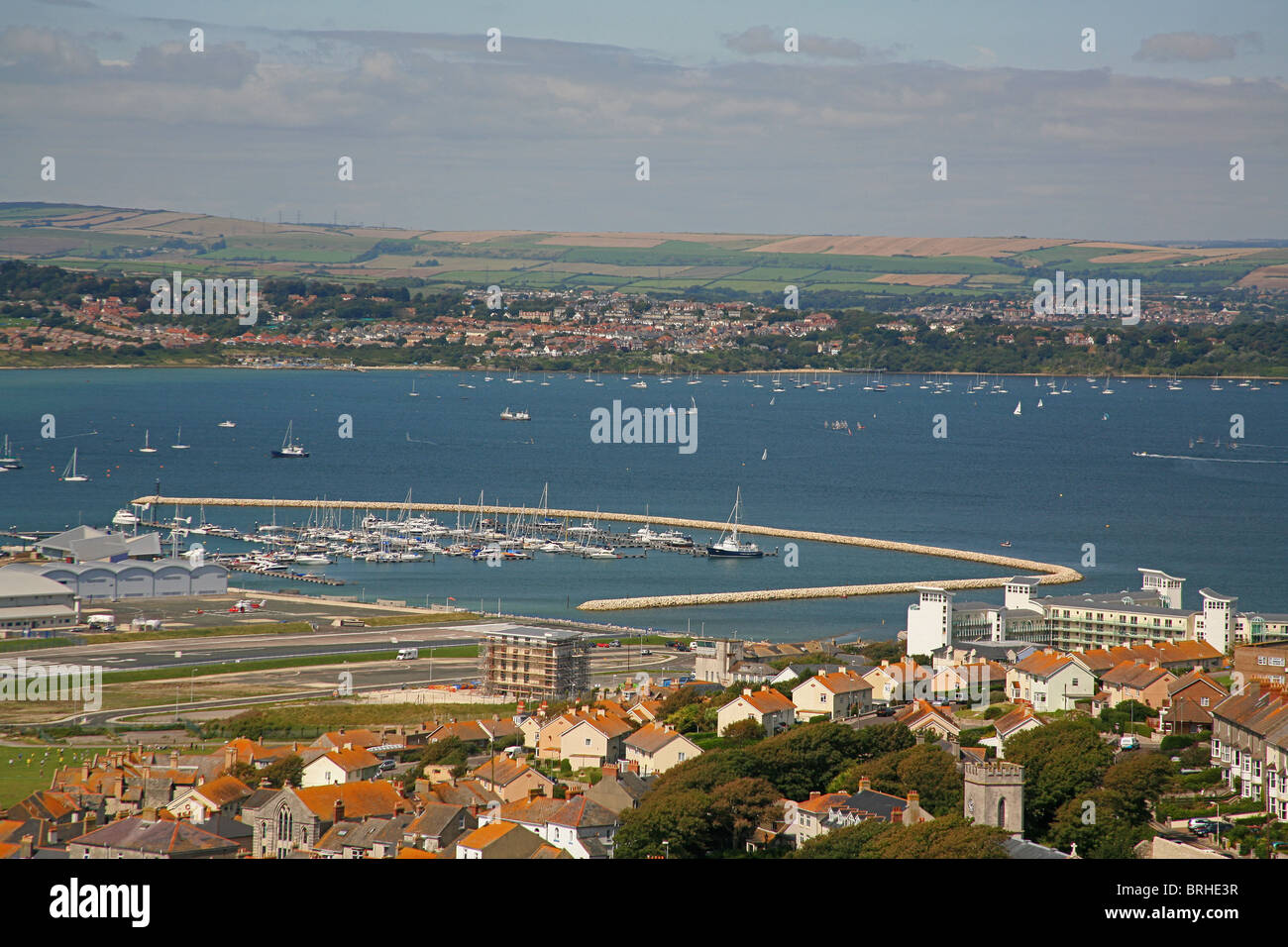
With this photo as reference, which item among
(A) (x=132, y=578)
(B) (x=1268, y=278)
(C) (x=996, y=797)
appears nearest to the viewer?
(C) (x=996, y=797)

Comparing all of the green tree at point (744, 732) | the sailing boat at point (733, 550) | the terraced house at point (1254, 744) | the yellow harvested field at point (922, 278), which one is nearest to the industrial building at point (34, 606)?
the green tree at point (744, 732)

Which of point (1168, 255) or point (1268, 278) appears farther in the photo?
point (1168, 255)

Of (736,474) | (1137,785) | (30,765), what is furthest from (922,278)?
(1137,785)

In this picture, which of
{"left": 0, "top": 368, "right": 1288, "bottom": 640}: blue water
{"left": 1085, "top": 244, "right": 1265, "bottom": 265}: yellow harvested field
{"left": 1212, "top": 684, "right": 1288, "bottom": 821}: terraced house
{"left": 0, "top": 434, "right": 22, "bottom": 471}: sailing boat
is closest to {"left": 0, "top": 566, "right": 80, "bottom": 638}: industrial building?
{"left": 0, "top": 368, "right": 1288, "bottom": 640}: blue water

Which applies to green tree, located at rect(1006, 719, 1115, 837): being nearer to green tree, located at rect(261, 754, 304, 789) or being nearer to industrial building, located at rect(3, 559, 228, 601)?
green tree, located at rect(261, 754, 304, 789)

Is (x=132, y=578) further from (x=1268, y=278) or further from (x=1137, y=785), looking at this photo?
(x=1268, y=278)

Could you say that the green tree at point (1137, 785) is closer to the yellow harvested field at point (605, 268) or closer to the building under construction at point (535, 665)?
the building under construction at point (535, 665)

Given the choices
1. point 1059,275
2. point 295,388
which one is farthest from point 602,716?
point 1059,275
